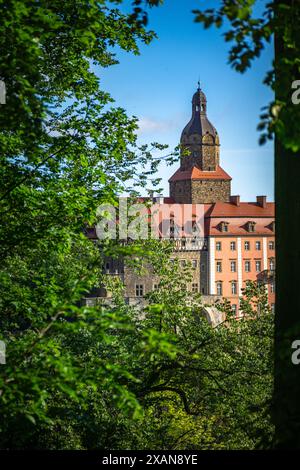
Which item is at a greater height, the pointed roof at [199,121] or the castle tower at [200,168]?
the pointed roof at [199,121]

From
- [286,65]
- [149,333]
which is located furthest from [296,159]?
[149,333]

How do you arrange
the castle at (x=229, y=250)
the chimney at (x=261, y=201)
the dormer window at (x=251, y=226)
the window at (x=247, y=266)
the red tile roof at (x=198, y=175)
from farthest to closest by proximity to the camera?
the red tile roof at (x=198, y=175)
the chimney at (x=261, y=201)
the window at (x=247, y=266)
the dormer window at (x=251, y=226)
the castle at (x=229, y=250)

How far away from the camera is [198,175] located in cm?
8069

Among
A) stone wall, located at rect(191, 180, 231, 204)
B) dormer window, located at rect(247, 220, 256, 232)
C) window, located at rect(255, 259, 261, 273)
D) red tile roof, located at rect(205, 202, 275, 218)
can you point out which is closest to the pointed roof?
stone wall, located at rect(191, 180, 231, 204)

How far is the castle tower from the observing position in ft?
261

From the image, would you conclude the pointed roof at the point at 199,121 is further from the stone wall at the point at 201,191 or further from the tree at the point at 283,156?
the tree at the point at 283,156

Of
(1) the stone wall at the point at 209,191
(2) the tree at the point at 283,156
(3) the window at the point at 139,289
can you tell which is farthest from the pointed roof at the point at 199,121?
(2) the tree at the point at 283,156

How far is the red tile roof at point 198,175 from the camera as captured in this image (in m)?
80.1

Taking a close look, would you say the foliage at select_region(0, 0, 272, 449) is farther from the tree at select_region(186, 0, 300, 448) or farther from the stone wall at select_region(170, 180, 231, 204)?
the stone wall at select_region(170, 180, 231, 204)

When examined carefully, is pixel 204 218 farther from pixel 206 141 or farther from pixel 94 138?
pixel 94 138

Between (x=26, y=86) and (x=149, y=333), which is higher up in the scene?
(x=26, y=86)

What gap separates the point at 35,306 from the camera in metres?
8.06

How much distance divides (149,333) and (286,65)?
211 centimetres

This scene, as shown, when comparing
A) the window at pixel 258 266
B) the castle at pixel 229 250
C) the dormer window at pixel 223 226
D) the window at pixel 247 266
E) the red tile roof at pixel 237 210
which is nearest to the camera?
the castle at pixel 229 250
